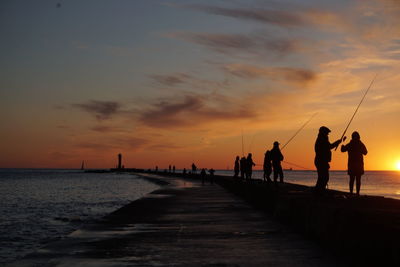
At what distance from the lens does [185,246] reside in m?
9.68

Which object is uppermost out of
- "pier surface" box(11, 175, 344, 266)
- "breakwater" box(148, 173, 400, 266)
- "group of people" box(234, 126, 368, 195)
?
"group of people" box(234, 126, 368, 195)

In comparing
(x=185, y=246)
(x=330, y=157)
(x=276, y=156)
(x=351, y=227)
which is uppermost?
(x=276, y=156)

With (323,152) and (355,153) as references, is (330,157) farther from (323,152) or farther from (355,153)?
(355,153)

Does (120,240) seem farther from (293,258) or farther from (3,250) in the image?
(3,250)

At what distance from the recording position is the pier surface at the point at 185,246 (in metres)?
8.16

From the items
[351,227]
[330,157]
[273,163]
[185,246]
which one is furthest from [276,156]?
[351,227]

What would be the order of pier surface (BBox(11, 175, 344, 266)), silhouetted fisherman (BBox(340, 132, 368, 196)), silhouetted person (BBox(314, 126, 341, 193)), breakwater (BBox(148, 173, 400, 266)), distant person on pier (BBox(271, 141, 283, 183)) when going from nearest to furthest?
breakwater (BBox(148, 173, 400, 266)) → pier surface (BBox(11, 175, 344, 266)) → silhouetted person (BBox(314, 126, 341, 193)) → silhouetted fisherman (BBox(340, 132, 368, 196)) → distant person on pier (BBox(271, 141, 283, 183))

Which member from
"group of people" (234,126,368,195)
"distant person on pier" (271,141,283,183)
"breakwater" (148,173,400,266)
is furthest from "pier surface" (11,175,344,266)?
"distant person on pier" (271,141,283,183)

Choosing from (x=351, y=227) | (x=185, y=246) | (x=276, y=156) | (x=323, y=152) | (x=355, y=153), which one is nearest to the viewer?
(x=351, y=227)

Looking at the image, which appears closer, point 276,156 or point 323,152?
point 323,152

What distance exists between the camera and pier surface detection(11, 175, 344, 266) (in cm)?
816

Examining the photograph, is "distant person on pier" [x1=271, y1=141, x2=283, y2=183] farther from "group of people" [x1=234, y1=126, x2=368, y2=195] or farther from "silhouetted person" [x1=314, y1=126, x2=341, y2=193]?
"silhouetted person" [x1=314, y1=126, x2=341, y2=193]

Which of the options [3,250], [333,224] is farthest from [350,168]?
[3,250]

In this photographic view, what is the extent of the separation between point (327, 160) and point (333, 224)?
13.3 ft
